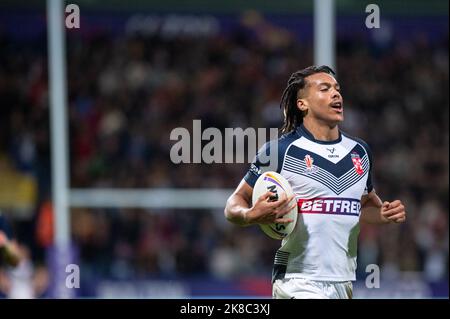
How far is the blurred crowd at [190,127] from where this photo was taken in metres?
13.4

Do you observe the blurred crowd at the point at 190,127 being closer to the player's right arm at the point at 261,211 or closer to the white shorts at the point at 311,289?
the white shorts at the point at 311,289

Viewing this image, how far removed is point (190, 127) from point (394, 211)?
9479mm

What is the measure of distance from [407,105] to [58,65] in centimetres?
585

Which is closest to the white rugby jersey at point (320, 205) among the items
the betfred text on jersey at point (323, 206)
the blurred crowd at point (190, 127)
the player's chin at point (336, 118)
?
the betfred text on jersey at point (323, 206)

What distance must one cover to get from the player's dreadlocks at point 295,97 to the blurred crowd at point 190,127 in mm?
7504

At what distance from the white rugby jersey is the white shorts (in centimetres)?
3

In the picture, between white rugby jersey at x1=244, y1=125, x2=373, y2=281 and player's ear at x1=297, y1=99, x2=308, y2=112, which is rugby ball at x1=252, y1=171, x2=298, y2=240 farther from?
player's ear at x1=297, y1=99, x2=308, y2=112

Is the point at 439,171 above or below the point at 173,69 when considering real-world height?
below

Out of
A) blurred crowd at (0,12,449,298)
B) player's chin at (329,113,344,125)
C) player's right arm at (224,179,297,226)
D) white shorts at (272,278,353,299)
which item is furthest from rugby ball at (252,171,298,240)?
blurred crowd at (0,12,449,298)

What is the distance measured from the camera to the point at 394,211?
17.3ft

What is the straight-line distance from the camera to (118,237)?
44.5 ft

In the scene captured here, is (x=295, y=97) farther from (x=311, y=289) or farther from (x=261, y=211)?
(x=311, y=289)
